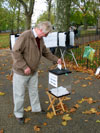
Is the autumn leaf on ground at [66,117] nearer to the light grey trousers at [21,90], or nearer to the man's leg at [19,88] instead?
the light grey trousers at [21,90]

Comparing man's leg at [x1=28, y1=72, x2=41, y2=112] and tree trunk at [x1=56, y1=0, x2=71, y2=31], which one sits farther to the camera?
tree trunk at [x1=56, y1=0, x2=71, y2=31]

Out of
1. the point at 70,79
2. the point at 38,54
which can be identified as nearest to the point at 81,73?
the point at 70,79

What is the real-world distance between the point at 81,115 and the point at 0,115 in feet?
5.52

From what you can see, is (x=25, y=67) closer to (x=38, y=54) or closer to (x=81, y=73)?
(x=38, y=54)

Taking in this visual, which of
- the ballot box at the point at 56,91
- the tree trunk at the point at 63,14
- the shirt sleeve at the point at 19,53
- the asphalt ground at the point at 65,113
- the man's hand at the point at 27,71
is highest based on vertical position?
the tree trunk at the point at 63,14

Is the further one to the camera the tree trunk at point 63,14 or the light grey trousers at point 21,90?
the tree trunk at point 63,14

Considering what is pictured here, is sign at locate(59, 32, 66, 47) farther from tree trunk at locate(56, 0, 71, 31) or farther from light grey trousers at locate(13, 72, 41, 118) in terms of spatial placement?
light grey trousers at locate(13, 72, 41, 118)

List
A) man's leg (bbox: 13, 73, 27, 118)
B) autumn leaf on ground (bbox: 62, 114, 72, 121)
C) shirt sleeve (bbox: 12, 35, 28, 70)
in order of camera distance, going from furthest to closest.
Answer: autumn leaf on ground (bbox: 62, 114, 72, 121), man's leg (bbox: 13, 73, 27, 118), shirt sleeve (bbox: 12, 35, 28, 70)

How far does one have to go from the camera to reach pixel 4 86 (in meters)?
5.11

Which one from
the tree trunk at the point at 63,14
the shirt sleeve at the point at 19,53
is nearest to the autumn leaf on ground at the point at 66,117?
the shirt sleeve at the point at 19,53

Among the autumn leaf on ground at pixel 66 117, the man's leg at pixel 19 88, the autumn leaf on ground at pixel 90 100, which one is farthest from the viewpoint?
the autumn leaf on ground at pixel 90 100

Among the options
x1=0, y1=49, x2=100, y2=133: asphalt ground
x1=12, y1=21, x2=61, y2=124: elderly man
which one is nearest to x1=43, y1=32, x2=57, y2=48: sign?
x1=0, y1=49, x2=100, y2=133: asphalt ground

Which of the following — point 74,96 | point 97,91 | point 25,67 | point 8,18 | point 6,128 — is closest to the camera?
point 25,67

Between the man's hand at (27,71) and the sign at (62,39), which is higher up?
the sign at (62,39)
